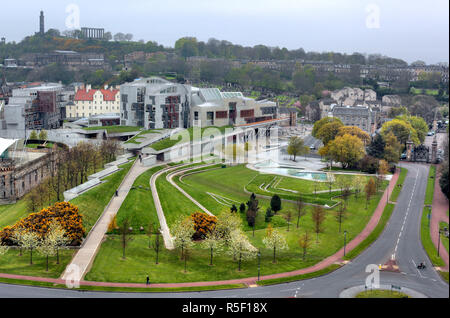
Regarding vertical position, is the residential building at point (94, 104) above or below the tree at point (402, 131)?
above

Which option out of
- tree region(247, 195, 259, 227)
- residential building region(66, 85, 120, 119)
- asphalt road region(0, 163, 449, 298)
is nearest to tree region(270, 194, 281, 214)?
tree region(247, 195, 259, 227)

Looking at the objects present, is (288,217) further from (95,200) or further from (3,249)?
(3,249)

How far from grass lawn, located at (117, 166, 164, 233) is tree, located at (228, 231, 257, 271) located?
9870mm

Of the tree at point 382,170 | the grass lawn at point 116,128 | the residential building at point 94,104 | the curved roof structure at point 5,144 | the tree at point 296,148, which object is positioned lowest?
the tree at point 382,170

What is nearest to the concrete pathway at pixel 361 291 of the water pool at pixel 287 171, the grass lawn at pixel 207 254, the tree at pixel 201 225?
the grass lawn at pixel 207 254

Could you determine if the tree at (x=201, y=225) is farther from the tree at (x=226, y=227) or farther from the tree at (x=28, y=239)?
the tree at (x=28, y=239)

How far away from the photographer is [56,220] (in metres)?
42.0

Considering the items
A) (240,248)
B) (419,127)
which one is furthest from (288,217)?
(419,127)

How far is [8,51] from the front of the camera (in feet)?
615

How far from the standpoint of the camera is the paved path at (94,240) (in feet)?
123

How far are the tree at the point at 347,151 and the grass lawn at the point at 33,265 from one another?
45.7 meters

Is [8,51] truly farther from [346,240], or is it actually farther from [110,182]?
[346,240]

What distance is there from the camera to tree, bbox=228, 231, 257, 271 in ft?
132
